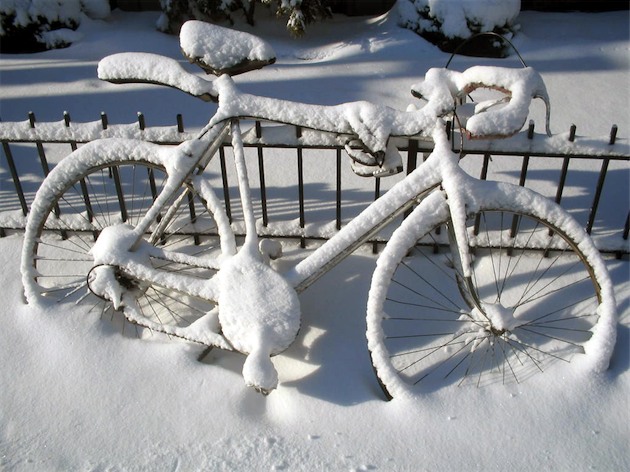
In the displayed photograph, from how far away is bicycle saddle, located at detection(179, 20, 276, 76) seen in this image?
115 inches

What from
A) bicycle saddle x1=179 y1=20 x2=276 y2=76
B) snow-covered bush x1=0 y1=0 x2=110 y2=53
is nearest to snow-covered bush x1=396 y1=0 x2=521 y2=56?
snow-covered bush x1=0 y1=0 x2=110 y2=53

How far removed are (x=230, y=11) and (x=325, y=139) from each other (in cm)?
438

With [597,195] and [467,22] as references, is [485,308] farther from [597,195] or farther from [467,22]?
[467,22]

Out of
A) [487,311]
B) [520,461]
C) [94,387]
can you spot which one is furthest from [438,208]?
[94,387]

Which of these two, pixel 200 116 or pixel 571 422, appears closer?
pixel 571 422

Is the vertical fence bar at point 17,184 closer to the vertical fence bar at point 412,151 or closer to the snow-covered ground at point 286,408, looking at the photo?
the snow-covered ground at point 286,408

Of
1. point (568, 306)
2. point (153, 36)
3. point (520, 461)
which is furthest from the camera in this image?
point (153, 36)

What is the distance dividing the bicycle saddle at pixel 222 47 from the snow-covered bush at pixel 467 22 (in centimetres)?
412

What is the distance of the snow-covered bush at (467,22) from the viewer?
255 inches

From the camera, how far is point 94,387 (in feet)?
10.0

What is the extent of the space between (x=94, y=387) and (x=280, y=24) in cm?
544

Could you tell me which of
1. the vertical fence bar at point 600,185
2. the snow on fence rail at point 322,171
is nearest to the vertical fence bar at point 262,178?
the snow on fence rail at point 322,171

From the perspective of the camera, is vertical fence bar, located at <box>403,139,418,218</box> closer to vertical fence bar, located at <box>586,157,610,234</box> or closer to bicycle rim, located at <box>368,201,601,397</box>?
bicycle rim, located at <box>368,201,601,397</box>

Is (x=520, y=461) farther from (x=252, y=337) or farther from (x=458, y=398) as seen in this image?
(x=252, y=337)
